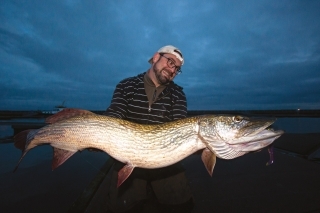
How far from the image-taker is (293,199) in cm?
284

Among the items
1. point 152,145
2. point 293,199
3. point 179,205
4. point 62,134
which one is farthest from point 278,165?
point 62,134

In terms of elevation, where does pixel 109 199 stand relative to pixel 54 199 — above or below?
above

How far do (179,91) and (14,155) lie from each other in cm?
726

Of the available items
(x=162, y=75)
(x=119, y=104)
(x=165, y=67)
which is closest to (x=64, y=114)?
(x=119, y=104)

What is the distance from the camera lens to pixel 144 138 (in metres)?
2.19

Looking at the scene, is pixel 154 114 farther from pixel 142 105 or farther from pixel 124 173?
pixel 124 173

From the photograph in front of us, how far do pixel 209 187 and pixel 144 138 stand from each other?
6.88 ft

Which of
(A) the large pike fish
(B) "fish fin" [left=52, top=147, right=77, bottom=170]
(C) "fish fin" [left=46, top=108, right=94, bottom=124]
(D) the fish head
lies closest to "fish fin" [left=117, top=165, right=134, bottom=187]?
(A) the large pike fish

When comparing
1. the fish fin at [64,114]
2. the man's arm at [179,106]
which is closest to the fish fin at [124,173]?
the fish fin at [64,114]

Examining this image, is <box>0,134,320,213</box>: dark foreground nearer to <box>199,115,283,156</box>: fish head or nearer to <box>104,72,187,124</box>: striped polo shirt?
<box>199,115,283,156</box>: fish head

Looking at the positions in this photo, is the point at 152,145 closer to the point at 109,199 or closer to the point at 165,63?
the point at 109,199

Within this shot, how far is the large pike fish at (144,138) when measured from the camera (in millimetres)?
2041

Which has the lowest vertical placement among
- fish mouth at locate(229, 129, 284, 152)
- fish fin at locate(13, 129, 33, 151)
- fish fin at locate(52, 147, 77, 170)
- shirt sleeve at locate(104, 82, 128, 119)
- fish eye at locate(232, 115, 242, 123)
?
fish fin at locate(52, 147, 77, 170)

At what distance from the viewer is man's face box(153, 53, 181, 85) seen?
2.93m
